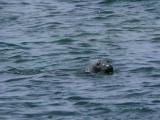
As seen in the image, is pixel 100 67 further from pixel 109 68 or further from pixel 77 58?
pixel 77 58

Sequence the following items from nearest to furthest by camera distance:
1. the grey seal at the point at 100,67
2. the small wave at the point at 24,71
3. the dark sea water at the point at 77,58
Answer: the dark sea water at the point at 77,58 < the grey seal at the point at 100,67 < the small wave at the point at 24,71

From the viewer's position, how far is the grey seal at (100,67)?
49.8ft

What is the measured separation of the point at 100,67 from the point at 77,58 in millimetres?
1878

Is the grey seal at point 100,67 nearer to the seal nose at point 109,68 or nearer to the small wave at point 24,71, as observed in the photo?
the seal nose at point 109,68

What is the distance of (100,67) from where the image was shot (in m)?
15.2

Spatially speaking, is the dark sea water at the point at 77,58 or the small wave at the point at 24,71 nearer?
the dark sea water at the point at 77,58

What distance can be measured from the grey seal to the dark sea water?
0.16 m

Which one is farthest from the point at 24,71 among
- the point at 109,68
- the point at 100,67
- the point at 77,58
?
the point at 109,68

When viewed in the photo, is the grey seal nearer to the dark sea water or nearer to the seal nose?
the seal nose

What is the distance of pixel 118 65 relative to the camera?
16.2 m

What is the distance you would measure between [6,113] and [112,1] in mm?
12937

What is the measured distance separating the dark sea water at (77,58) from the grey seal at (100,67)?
0.16 meters

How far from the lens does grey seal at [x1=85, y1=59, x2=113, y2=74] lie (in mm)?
15164

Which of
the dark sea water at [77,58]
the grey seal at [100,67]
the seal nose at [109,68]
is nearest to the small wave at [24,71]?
the dark sea water at [77,58]
